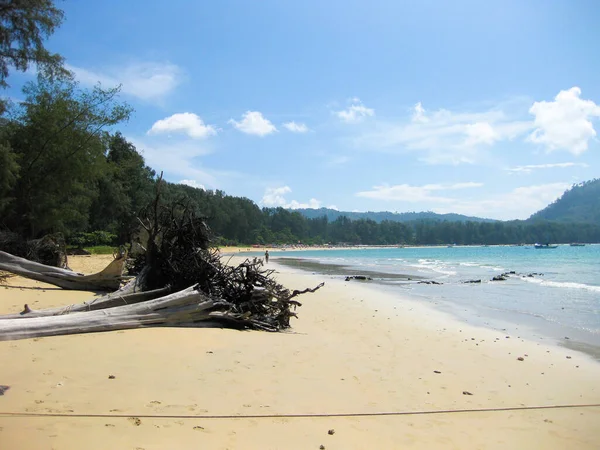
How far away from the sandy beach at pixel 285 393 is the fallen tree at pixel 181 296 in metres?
0.37

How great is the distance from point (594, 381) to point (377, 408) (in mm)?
3686

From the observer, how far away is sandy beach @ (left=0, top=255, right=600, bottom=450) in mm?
3451

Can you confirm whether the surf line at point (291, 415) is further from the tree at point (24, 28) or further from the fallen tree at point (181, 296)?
the tree at point (24, 28)

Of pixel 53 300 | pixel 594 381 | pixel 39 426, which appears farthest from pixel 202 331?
pixel 594 381

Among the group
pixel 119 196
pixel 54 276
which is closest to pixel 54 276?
pixel 54 276

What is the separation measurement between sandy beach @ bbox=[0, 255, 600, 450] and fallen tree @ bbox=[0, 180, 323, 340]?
0.37 metres

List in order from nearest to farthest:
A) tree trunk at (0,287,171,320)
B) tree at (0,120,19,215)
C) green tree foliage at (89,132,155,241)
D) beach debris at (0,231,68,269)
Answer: tree trunk at (0,287,171,320) → beach debris at (0,231,68,269) → tree at (0,120,19,215) → green tree foliage at (89,132,155,241)

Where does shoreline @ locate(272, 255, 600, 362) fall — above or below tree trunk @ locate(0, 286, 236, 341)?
below

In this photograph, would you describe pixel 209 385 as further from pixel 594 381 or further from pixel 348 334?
pixel 594 381

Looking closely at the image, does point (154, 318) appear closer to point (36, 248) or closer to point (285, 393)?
point (285, 393)

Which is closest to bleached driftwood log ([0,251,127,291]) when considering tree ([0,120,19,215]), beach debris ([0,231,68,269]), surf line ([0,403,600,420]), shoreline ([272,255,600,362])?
beach debris ([0,231,68,269])

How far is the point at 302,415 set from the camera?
4.08 meters

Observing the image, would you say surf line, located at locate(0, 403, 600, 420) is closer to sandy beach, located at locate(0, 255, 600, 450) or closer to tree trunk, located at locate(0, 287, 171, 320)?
sandy beach, located at locate(0, 255, 600, 450)

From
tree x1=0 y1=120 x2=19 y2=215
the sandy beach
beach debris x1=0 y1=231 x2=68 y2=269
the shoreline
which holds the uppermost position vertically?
Result: tree x1=0 y1=120 x2=19 y2=215
